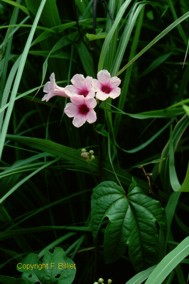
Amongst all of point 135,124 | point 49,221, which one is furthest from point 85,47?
point 49,221

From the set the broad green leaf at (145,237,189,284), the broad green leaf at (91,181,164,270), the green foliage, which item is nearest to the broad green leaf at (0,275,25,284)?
the green foliage

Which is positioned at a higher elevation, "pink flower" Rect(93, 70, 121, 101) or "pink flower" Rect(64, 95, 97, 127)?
"pink flower" Rect(93, 70, 121, 101)

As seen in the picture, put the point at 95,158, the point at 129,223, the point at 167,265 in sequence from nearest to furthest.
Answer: the point at 167,265, the point at 129,223, the point at 95,158

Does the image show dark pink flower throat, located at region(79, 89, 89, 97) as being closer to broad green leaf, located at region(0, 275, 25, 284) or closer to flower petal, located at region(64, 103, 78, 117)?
flower petal, located at region(64, 103, 78, 117)

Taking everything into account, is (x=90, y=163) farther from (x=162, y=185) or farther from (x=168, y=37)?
(x=168, y=37)

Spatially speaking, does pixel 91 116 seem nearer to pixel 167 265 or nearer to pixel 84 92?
pixel 84 92

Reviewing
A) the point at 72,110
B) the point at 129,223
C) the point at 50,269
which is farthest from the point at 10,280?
the point at 72,110
